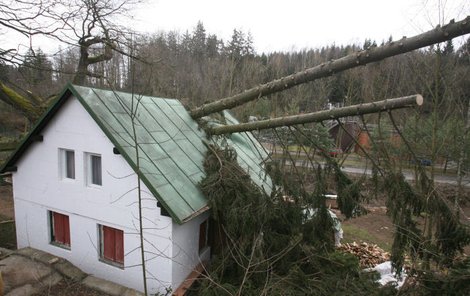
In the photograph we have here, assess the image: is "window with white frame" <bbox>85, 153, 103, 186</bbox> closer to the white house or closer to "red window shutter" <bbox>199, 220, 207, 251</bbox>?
the white house

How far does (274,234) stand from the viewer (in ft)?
22.7

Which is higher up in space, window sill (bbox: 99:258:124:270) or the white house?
the white house

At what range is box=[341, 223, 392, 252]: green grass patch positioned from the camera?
1273 cm

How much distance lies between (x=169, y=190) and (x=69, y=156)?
10.7ft

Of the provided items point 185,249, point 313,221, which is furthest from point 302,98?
point 185,249

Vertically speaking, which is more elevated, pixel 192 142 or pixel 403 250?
pixel 192 142

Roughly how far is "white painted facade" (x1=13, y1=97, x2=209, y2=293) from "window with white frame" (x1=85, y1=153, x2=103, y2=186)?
0.32 ft

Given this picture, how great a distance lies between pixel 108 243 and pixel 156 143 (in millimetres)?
2880

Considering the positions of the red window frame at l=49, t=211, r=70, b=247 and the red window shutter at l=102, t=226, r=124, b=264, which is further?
the red window frame at l=49, t=211, r=70, b=247

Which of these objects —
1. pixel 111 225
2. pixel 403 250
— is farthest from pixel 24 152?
pixel 403 250

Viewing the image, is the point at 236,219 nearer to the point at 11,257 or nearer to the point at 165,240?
the point at 165,240

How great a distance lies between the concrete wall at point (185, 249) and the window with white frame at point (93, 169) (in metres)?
2.44

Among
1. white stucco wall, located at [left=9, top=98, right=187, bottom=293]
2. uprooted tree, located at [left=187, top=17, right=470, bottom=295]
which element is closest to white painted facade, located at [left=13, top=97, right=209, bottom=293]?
white stucco wall, located at [left=9, top=98, right=187, bottom=293]

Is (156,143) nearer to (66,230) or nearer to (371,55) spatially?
(66,230)
